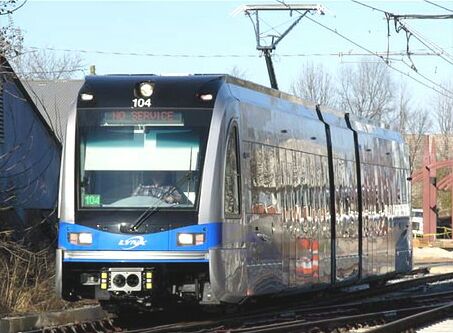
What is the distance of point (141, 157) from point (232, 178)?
1.29 metres

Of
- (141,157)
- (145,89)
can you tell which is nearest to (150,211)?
(141,157)

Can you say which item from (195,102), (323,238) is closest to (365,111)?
(323,238)

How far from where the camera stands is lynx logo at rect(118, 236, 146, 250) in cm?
1300

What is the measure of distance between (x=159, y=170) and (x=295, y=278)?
445 centimetres

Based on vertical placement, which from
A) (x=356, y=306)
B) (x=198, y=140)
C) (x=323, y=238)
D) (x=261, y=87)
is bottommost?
(x=356, y=306)

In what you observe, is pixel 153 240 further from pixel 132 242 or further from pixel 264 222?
pixel 264 222

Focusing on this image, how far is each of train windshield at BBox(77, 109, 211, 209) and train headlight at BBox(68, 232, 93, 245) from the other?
1.24 ft

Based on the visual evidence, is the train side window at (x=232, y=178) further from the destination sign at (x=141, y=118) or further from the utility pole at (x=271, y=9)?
the utility pole at (x=271, y=9)

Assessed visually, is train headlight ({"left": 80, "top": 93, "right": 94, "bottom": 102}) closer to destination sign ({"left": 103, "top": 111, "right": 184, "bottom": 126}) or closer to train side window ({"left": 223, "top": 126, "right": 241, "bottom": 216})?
destination sign ({"left": 103, "top": 111, "right": 184, "bottom": 126})

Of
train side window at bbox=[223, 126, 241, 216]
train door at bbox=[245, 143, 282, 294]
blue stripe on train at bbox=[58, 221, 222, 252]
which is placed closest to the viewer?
blue stripe on train at bbox=[58, 221, 222, 252]

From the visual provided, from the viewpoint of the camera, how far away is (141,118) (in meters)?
13.6

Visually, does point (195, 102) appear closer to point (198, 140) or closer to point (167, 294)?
point (198, 140)

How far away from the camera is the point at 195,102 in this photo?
1362cm

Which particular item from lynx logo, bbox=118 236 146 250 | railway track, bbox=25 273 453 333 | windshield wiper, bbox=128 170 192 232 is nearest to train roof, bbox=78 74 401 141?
windshield wiper, bbox=128 170 192 232
